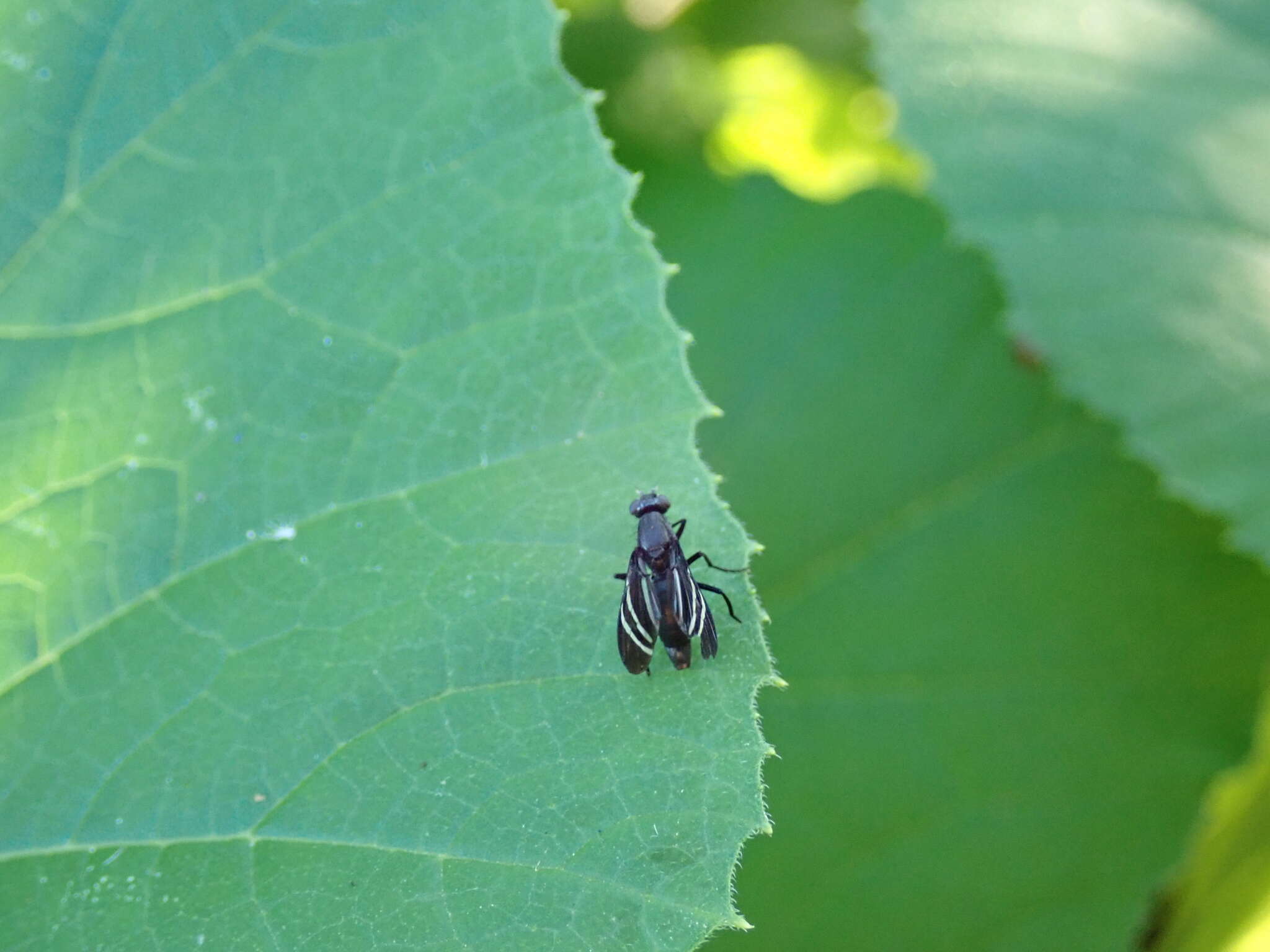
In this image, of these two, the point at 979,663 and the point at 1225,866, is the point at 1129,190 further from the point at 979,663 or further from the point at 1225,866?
the point at 1225,866

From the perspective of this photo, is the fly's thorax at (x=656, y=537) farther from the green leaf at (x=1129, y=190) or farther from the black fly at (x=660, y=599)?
the green leaf at (x=1129, y=190)

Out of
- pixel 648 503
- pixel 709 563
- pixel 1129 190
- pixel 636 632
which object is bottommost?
pixel 636 632

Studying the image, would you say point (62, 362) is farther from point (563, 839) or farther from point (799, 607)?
point (799, 607)

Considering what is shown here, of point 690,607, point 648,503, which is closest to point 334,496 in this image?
point 648,503

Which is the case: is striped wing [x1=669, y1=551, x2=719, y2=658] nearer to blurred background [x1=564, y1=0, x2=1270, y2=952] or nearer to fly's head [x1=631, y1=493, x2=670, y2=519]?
fly's head [x1=631, y1=493, x2=670, y2=519]

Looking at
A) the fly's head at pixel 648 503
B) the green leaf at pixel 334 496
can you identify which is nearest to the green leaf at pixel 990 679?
the fly's head at pixel 648 503

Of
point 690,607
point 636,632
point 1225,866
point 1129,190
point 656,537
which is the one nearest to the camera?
point 636,632

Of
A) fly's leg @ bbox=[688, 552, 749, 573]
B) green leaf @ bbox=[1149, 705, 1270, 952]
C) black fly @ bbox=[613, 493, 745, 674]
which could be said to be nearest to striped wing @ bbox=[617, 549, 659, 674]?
black fly @ bbox=[613, 493, 745, 674]

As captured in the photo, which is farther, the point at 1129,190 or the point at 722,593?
the point at 1129,190
